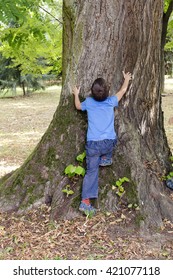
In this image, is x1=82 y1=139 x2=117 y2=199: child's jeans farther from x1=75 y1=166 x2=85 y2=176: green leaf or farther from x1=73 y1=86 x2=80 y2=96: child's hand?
x1=73 y1=86 x2=80 y2=96: child's hand

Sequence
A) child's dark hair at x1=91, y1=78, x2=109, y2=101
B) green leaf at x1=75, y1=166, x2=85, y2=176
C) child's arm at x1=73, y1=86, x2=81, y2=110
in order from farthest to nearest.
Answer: child's arm at x1=73, y1=86, x2=81, y2=110 → green leaf at x1=75, y1=166, x2=85, y2=176 → child's dark hair at x1=91, y1=78, x2=109, y2=101

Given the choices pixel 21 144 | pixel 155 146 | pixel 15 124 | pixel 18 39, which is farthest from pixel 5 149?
pixel 155 146

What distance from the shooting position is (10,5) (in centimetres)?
477

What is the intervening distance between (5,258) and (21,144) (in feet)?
22.7

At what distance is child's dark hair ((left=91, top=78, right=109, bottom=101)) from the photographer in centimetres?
404

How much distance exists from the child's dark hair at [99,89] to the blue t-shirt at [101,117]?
92 mm

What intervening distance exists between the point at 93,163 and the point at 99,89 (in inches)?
32.7

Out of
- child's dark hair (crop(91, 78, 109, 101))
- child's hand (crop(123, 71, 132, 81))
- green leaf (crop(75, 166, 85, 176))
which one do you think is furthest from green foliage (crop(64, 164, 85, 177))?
child's hand (crop(123, 71, 132, 81))

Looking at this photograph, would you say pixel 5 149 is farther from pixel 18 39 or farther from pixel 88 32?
pixel 88 32

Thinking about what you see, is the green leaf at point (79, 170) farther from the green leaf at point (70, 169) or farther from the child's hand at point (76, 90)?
the child's hand at point (76, 90)

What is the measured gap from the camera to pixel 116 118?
437cm

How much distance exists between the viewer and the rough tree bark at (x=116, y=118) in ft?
13.8

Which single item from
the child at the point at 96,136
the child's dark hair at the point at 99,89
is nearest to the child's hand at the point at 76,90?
the child at the point at 96,136

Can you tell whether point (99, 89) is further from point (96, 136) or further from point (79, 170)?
point (79, 170)
